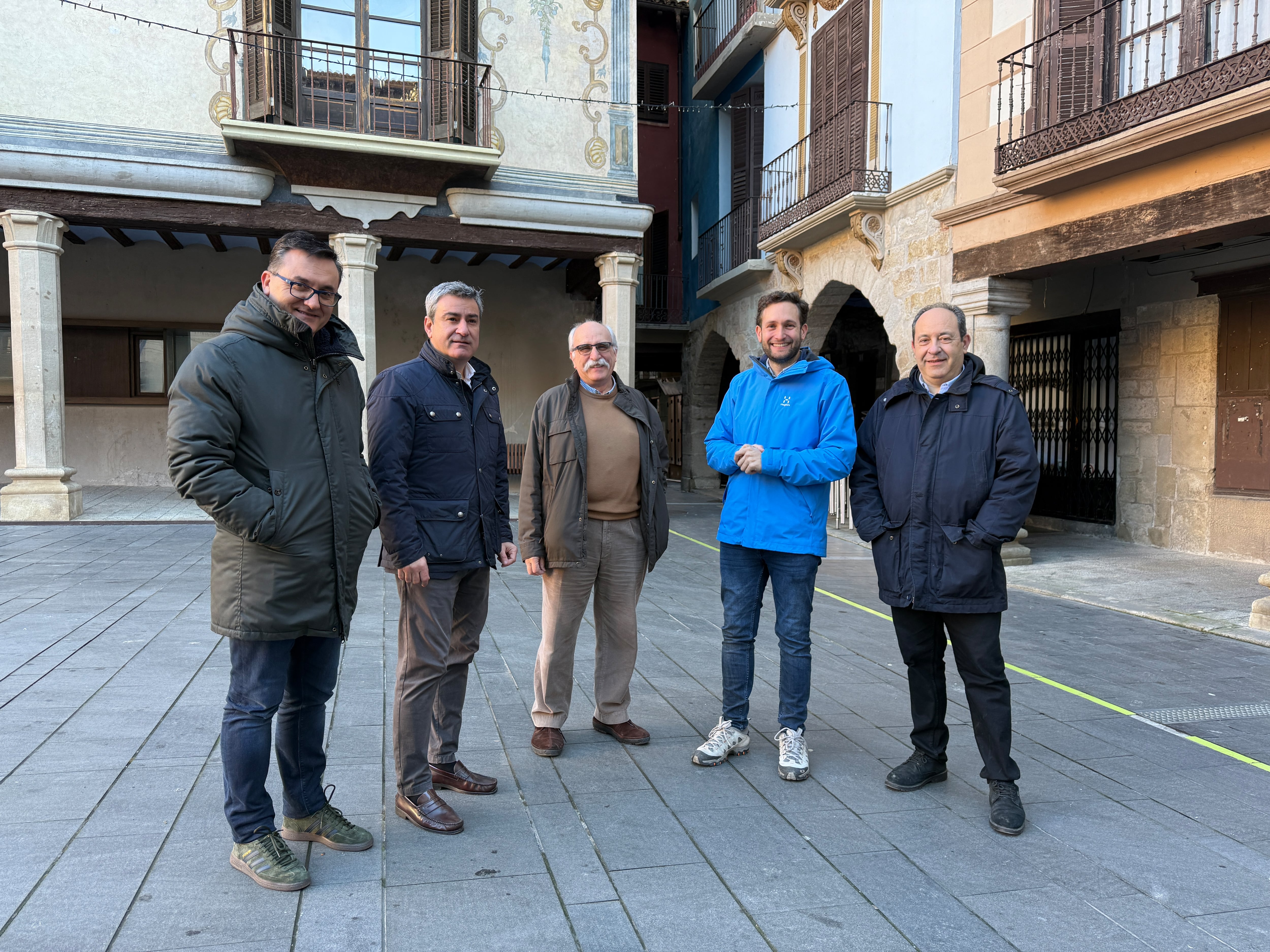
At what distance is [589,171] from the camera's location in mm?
12461

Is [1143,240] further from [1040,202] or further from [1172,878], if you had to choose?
[1172,878]

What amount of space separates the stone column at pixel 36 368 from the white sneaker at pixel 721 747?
10.2m

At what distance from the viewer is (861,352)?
16.9 metres

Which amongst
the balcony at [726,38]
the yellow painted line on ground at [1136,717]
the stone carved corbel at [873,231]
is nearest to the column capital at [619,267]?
the stone carved corbel at [873,231]

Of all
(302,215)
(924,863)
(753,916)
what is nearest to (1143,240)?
(924,863)

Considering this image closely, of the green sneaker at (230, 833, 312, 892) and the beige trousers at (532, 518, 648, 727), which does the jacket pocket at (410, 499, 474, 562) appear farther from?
the green sneaker at (230, 833, 312, 892)

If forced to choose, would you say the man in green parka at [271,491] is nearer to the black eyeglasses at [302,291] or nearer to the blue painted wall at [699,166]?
the black eyeglasses at [302,291]

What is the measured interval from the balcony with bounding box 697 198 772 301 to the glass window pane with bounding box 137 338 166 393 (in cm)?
922

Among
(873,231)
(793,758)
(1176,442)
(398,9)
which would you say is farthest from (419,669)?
(398,9)

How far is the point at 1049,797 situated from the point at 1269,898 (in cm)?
79

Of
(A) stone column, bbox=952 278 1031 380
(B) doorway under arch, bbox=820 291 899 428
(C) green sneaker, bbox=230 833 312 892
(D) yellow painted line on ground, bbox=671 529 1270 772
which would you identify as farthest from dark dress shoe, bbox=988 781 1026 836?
(B) doorway under arch, bbox=820 291 899 428

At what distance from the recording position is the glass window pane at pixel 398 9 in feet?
38.0

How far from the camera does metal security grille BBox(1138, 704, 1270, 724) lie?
4324 mm

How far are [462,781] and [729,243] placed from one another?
1345 cm
